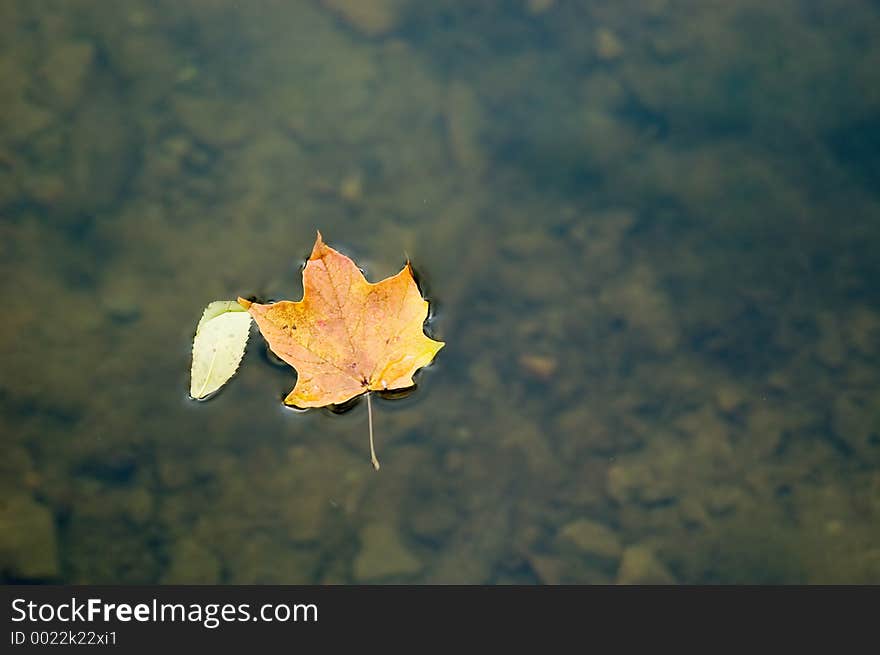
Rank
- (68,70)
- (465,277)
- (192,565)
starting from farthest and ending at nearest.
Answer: (68,70) < (465,277) < (192,565)

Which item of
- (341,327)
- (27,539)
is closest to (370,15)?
(341,327)

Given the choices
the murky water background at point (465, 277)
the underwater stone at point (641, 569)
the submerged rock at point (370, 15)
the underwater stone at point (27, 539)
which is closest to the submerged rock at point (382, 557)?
the murky water background at point (465, 277)

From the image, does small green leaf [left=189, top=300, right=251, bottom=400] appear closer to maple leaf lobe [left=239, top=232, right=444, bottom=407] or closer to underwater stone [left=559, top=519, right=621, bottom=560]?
maple leaf lobe [left=239, top=232, right=444, bottom=407]

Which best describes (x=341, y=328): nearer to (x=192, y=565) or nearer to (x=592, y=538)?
(x=192, y=565)

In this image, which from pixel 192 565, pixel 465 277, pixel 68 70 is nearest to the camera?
pixel 192 565

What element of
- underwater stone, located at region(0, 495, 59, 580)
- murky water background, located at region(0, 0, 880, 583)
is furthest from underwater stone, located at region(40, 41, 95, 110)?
underwater stone, located at region(0, 495, 59, 580)

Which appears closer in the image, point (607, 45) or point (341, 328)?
point (341, 328)

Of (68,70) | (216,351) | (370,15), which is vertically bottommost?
(216,351)
